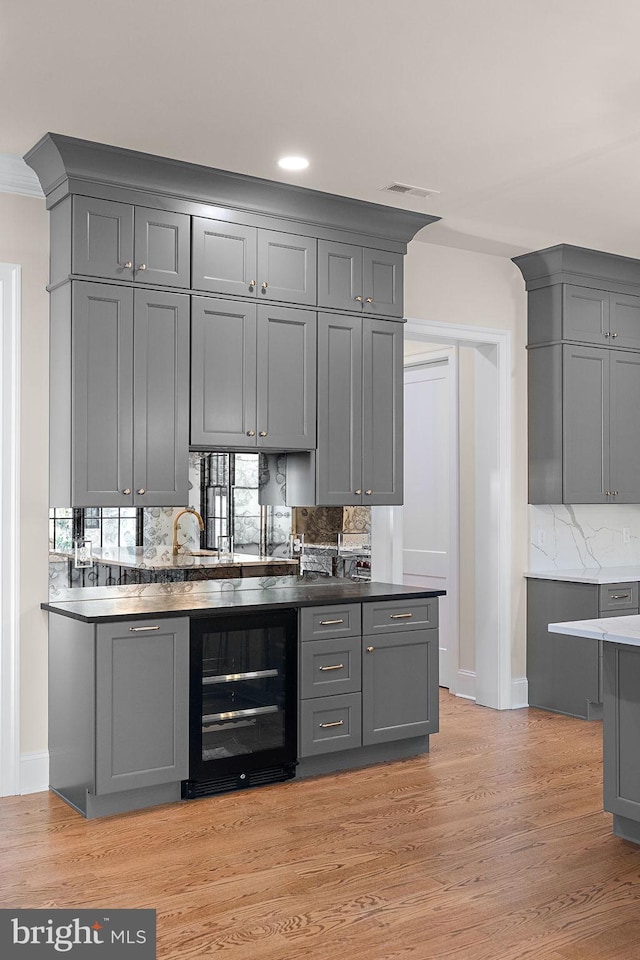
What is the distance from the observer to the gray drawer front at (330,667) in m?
4.30

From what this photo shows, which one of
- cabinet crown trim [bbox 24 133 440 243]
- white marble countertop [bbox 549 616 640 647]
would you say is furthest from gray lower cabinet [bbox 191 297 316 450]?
white marble countertop [bbox 549 616 640 647]

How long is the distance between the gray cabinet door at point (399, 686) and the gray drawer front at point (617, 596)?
124 centimetres

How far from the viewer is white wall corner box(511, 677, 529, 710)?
574cm

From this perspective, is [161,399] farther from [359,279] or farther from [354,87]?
[354,87]

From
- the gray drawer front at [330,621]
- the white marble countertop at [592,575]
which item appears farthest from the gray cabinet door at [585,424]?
the gray drawer front at [330,621]

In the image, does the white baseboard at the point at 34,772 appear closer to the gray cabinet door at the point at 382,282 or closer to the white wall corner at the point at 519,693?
the gray cabinet door at the point at 382,282

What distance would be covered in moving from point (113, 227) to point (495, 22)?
1.85 meters

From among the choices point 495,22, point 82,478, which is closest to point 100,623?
point 82,478

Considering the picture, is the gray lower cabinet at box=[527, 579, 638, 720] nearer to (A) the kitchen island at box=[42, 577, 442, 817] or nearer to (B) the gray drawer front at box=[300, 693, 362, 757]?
(A) the kitchen island at box=[42, 577, 442, 817]

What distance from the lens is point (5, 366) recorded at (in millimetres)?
4090

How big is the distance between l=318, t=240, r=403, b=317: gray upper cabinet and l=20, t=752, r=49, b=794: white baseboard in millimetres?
2530

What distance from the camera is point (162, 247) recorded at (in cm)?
417

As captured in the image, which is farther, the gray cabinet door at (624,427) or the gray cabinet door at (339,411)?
the gray cabinet door at (624,427)

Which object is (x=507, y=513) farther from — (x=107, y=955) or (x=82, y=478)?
(x=107, y=955)
